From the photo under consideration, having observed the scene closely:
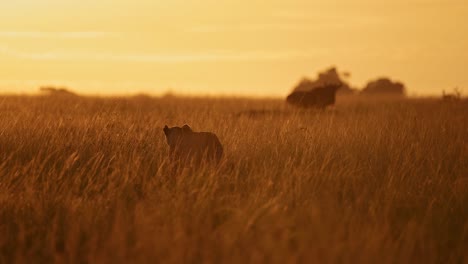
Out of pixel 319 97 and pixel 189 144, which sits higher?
pixel 319 97

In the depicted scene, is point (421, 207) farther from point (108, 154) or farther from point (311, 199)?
point (108, 154)

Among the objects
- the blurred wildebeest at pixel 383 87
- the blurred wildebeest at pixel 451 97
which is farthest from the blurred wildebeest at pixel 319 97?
the blurred wildebeest at pixel 383 87

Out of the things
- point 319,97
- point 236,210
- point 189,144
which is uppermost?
point 319,97

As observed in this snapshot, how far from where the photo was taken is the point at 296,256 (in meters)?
3.42

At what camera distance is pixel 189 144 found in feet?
20.1

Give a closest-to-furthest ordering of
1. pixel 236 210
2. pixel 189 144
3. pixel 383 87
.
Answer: pixel 236 210 → pixel 189 144 → pixel 383 87

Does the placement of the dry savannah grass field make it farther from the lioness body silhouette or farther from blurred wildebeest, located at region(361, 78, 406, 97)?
blurred wildebeest, located at region(361, 78, 406, 97)

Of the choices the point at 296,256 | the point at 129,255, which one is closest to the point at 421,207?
the point at 296,256

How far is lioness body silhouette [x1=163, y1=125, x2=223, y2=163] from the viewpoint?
20.0 feet

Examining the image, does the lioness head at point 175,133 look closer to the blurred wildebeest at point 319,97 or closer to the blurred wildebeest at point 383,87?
the blurred wildebeest at point 319,97

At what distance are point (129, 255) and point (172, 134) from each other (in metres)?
2.40

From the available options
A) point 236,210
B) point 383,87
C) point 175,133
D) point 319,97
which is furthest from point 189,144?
point 383,87

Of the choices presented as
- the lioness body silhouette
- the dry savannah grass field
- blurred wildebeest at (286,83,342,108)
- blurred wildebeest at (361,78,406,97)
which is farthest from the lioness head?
blurred wildebeest at (361,78,406,97)

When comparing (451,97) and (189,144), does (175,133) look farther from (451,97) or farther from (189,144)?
(451,97)
